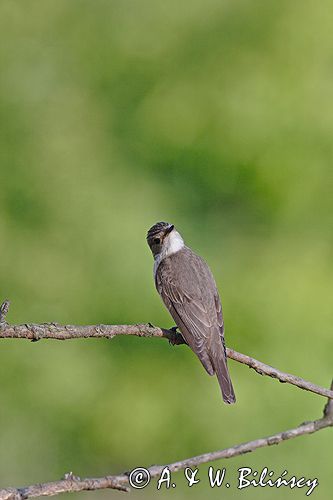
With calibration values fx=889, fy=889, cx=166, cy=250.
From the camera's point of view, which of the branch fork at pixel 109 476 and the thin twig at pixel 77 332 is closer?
the branch fork at pixel 109 476

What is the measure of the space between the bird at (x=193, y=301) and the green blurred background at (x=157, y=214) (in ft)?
7.65

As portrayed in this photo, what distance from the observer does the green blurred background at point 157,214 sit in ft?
22.4

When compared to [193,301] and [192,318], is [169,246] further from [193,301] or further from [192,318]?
[192,318]

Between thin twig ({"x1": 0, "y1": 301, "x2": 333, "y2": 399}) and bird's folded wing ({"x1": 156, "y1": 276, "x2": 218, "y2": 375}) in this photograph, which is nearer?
thin twig ({"x1": 0, "y1": 301, "x2": 333, "y2": 399})

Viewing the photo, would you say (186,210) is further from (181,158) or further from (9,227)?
(9,227)

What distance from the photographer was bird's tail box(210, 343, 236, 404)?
3822 millimetres

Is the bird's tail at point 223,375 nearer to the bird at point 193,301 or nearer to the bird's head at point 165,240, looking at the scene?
the bird at point 193,301

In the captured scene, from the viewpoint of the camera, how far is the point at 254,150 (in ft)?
24.8

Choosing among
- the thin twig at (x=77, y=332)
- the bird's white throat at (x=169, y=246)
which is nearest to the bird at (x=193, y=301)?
the bird's white throat at (x=169, y=246)

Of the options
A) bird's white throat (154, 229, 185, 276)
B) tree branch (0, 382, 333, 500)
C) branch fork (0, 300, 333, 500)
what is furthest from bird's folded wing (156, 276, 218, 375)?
tree branch (0, 382, 333, 500)

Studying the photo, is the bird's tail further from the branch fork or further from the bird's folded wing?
the branch fork

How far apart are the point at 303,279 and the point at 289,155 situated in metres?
1.10

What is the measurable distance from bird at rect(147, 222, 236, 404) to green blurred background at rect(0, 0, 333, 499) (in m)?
2.33

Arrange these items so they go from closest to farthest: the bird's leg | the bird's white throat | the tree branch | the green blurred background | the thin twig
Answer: the tree branch < the thin twig < the bird's leg < the bird's white throat < the green blurred background
